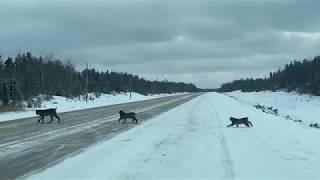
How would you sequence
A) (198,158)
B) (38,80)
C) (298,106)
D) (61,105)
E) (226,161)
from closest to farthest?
(226,161) < (198,158) < (61,105) < (298,106) < (38,80)

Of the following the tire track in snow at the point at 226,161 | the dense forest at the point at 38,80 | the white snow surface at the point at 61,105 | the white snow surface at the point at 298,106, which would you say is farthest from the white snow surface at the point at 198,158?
the dense forest at the point at 38,80

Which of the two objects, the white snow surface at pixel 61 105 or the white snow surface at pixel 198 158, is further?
the white snow surface at pixel 61 105

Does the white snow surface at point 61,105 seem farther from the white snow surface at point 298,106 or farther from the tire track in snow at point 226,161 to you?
the tire track in snow at point 226,161

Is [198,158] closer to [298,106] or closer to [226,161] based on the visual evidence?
[226,161]

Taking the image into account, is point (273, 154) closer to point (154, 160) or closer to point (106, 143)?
point (154, 160)

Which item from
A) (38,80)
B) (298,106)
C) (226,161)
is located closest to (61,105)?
(38,80)

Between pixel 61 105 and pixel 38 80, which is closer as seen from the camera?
pixel 61 105

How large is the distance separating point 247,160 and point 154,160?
2.25m

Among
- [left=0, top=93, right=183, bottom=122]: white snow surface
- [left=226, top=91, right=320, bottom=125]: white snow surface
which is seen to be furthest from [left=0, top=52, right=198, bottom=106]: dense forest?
[left=226, top=91, right=320, bottom=125]: white snow surface

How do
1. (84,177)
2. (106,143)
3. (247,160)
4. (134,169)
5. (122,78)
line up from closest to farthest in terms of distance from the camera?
(84,177)
(134,169)
(247,160)
(106,143)
(122,78)

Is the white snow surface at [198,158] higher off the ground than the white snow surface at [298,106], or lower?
higher

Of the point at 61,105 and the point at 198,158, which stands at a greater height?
the point at 198,158

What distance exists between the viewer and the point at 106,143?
18.3 m

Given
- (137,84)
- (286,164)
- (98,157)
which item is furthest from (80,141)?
(137,84)
